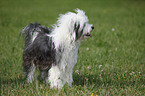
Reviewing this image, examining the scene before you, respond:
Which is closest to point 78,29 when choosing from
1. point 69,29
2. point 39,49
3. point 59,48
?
point 69,29

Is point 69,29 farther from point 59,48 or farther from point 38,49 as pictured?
point 38,49

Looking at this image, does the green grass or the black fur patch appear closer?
the green grass

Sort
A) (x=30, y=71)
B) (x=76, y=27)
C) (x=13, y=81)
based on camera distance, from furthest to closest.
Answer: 1. (x=13, y=81)
2. (x=30, y=71)
3. (x=76, y=27)

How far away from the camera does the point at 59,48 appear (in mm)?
3629

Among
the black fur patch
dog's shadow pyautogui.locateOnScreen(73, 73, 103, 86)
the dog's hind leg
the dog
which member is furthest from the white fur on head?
dog's shadow pyautogui.locateOnScreen(73, 73, 103, 86)

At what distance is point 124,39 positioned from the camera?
7.38m

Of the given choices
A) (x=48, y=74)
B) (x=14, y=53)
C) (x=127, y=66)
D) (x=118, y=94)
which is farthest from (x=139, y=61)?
(x=14, y=53)

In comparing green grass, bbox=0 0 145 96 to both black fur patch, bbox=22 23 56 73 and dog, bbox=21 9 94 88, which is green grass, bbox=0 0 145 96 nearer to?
dog, bbox=21 9 94 88

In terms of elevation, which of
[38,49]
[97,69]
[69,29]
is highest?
[69,29]

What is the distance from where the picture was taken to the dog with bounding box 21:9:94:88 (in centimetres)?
360

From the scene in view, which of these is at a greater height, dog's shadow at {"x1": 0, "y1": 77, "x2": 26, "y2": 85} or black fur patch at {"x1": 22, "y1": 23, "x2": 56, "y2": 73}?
black fur patch at {"x1": 22, "y1": 23, "x2": 56, "y2": 73}

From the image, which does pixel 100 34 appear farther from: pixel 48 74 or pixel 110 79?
pixel 48 74

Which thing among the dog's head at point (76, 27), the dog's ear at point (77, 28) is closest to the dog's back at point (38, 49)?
the dog's head at point (76, 27)

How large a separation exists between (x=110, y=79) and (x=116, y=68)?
2.20 feet
